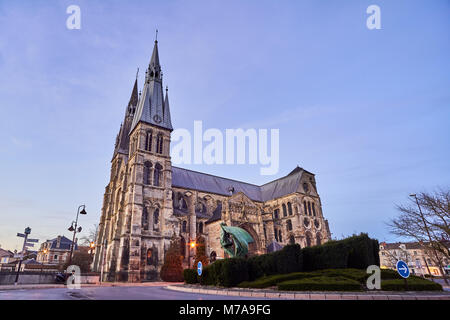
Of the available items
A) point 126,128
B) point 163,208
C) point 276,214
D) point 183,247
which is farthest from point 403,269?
point 126,128

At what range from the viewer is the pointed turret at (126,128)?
156ft

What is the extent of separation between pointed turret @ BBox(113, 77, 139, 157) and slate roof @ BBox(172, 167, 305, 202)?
10571 mm

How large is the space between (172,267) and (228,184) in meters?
25.2

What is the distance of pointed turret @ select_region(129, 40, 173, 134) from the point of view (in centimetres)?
4059

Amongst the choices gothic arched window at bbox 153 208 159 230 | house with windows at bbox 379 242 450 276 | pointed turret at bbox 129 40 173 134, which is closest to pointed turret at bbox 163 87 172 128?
pointed turret at bbox 129 40 173 134

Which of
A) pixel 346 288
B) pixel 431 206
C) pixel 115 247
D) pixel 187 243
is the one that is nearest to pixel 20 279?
pixel 115 247

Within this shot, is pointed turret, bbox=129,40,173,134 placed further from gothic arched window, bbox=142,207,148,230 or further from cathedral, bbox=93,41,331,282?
gothic arched window, bbox=142,207,148,230

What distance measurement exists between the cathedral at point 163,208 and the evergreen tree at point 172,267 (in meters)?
2.18

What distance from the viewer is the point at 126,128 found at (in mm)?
50688

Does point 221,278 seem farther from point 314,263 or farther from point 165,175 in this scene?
point 165,175

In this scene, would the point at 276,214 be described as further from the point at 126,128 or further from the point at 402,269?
the point at 402,269

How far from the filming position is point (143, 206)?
34.0 m

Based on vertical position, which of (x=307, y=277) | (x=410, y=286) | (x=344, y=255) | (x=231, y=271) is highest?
(x=344, y=255)

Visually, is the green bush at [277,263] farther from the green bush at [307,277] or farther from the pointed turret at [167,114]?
the pointed turret at [167,114]
